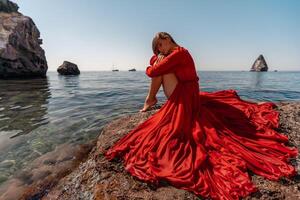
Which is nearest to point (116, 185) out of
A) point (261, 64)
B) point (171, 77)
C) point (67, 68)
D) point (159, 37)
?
point (171, 77)

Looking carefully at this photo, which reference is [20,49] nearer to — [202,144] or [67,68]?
[67,68]

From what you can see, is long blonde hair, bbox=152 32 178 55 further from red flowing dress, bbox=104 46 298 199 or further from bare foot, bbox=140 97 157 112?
bare foot, bbox=140 97 157 112

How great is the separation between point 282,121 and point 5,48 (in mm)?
40700

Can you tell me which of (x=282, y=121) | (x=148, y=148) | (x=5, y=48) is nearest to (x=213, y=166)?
(x=148, y=148)

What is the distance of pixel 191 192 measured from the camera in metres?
2.60

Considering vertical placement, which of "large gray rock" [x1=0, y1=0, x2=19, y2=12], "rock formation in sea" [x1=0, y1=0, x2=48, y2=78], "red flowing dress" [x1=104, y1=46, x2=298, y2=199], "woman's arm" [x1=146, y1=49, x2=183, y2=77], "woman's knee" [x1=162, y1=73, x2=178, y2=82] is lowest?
"red flowing dress" [x1=104, y1=46, x2=298, y2=199]

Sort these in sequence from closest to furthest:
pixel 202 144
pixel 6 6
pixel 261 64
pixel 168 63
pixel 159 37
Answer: pixel 202 144
pixel 168 63
pixel 159 37
pixel 6 6
pixel 261 64

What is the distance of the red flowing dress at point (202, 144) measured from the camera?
273 centimetres

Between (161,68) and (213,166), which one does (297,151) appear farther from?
(161,68)

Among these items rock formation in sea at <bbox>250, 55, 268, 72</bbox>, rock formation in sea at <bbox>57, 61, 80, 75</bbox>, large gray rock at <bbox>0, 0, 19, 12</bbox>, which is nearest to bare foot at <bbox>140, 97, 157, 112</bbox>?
rock formation in sea at <bbox>57, 61, 80, 75</bbox>

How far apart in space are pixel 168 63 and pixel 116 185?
234 centimetres

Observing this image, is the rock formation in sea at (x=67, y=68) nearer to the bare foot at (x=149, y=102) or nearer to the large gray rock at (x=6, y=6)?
the large gray rock at (x=6, y=6)

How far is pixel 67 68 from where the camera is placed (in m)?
55.3

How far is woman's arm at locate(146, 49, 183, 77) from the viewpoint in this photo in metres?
3.87
